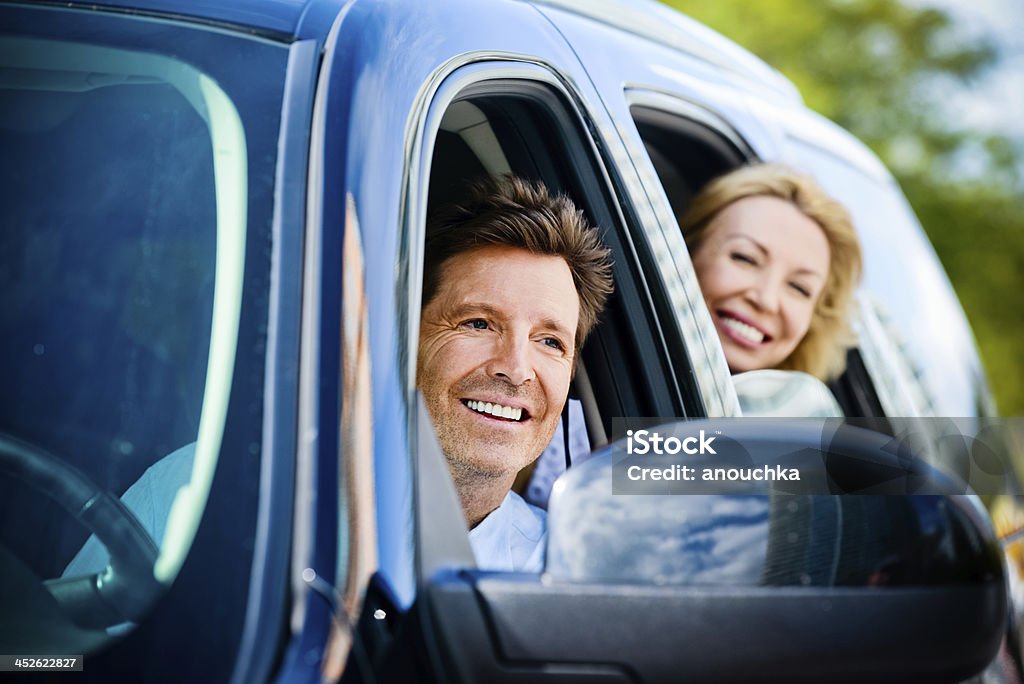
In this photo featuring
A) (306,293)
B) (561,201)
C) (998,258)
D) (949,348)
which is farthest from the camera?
A: (998,258)

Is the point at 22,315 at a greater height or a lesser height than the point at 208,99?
lesser

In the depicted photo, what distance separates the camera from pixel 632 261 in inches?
83.3

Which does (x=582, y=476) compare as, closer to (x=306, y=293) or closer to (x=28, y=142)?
(x=306, y=293)

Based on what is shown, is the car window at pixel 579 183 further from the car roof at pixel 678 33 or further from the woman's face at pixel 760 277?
the woman's face at pixel 760 277

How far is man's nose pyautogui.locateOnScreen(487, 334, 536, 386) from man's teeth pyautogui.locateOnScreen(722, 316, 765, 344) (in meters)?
1.18

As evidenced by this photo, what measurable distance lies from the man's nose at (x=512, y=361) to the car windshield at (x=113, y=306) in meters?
0.52

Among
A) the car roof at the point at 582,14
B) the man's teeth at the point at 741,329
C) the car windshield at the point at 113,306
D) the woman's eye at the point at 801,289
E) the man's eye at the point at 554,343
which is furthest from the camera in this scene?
the woman's eye at the point at 801,289

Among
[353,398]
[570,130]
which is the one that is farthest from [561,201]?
[353,398]

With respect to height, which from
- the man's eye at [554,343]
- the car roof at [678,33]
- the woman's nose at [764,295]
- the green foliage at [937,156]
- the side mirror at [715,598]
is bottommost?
the side mirror at [715,598]

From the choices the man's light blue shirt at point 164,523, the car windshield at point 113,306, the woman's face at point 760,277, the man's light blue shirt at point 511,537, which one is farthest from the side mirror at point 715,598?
the woman's face at point 760,277

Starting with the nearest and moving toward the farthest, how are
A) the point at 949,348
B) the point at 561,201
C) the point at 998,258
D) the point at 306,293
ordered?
the point at 306,293
the point at 561,201
the point at 949,348
the point at 998,258

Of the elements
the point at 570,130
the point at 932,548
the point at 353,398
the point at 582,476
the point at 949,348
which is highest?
the point at 949,348

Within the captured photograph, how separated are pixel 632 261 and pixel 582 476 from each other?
853 millimetres

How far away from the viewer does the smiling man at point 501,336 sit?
187 cm
